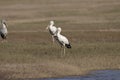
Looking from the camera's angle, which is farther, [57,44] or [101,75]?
[57,44]

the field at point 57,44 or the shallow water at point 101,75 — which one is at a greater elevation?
the field at point 57,44

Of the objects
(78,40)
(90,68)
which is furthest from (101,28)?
(90,68)

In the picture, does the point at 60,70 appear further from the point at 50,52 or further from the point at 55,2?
the point at 55,2

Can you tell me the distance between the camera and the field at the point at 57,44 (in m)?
21.6

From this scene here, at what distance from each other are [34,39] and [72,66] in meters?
10.7

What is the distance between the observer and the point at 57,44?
29.4 meters

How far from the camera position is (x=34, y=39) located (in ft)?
107

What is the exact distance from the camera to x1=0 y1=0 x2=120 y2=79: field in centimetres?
2161

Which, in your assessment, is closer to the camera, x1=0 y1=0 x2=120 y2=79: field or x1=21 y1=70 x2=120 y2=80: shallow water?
x1=21 y1=70 x2=120 y2=80: shallow water

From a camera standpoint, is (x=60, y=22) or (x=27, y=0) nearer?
(x=60, y=22)

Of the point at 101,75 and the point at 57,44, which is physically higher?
the point at 57,44

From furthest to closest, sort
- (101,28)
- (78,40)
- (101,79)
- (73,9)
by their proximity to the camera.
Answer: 1. (73,9)
2. (101,28)
3. (78,40)
4. (101,79)

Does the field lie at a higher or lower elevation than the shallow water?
higher

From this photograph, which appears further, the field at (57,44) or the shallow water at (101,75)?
the field at (57,44)
